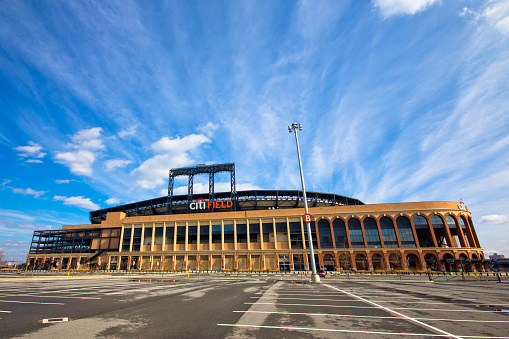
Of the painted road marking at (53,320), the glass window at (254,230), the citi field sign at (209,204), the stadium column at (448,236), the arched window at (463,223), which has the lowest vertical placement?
the painted road marking at (53,320)

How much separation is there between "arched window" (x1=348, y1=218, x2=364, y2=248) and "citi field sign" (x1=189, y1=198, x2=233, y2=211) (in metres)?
36.5

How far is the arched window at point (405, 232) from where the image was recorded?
61037 millimetres

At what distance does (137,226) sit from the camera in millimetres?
75562


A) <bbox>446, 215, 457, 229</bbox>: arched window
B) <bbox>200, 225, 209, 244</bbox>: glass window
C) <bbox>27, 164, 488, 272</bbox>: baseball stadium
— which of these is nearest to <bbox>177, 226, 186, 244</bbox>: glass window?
<bbox>27, 164, 488, 272</bbox>: baseball stadium

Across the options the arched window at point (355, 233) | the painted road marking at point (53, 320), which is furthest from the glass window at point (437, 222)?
the painted road marking at point (53, 320)

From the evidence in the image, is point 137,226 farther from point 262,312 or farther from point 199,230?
point 262,312

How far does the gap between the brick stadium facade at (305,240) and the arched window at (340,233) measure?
25 centimetres

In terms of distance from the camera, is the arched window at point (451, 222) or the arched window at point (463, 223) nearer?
the arched window at point (451, 222)

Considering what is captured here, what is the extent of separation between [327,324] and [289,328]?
1.44 m

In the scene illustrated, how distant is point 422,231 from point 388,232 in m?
10.1

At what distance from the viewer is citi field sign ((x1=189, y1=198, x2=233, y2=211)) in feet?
258

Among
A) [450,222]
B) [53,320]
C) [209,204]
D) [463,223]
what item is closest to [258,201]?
[209,204]

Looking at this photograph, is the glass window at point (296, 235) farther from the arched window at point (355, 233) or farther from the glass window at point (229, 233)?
the glass window at point (229, 233)

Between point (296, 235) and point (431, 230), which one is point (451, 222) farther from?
point (296, 235)
